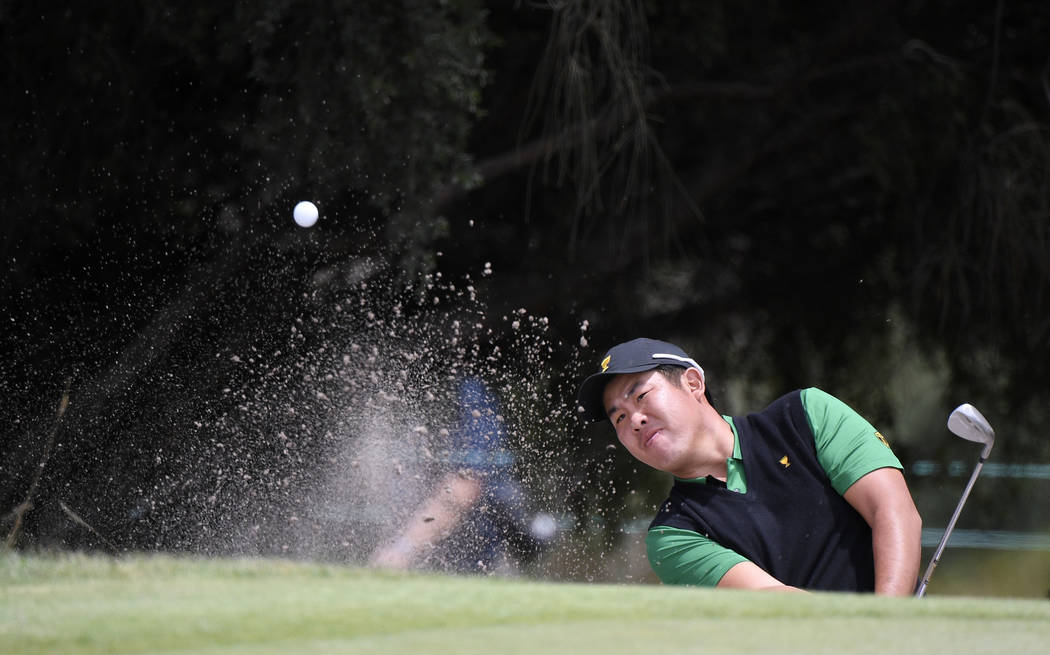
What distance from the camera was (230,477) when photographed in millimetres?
4152

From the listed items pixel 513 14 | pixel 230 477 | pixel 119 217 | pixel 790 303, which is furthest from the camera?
pixel 790 303

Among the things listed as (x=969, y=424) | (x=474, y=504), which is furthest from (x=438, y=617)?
(x=474, y=504)

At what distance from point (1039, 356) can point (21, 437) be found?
4108 mm

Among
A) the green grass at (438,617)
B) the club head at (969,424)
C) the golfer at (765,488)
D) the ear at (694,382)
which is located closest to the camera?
the green grass at (438,617)

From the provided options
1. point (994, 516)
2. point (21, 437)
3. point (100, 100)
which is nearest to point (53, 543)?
point (21, 437)

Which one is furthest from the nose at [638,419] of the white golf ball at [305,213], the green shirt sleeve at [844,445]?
the white golf ball at [305,213]

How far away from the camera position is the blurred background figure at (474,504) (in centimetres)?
397

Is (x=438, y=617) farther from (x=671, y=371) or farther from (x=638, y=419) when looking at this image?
(x=671, y=371)

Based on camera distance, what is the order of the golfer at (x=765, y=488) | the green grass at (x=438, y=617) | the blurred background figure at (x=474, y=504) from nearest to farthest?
the green grass at (x=438, y=617), the golfer at (x=765, y=488), the blurred background figure at (x=474, y=504)

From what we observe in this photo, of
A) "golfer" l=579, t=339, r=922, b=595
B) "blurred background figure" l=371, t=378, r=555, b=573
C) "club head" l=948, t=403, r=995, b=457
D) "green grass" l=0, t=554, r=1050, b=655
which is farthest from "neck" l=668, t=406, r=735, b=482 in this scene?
"blurred background figure" l=371, t=378, r=555, b=573

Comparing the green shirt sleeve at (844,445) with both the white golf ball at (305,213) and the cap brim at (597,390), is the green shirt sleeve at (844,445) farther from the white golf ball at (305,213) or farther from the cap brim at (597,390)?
the white golf ball at (305,213)

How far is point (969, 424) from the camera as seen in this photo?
2.64 metres

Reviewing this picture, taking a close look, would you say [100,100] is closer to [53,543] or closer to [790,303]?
[53,543]

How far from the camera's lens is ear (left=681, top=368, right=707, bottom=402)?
8.25 ft
